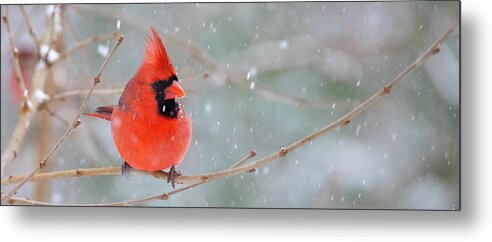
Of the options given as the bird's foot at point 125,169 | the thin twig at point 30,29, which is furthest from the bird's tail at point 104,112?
the thin twig at point 30,29

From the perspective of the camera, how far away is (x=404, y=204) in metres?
2.42

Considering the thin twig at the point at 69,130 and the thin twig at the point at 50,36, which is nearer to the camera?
the thin twig at the point at 69,130

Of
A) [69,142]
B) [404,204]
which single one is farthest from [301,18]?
[69,142]

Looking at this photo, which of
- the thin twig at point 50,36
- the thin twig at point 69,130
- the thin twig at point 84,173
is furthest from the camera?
the thin twig at point 50,36

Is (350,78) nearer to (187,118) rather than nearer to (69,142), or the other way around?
(187,118)

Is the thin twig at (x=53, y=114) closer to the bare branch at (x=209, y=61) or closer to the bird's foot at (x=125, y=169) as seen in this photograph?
the bird's foot at (x=125, y=169)

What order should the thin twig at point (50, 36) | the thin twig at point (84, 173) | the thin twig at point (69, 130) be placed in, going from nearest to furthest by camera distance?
1. the thin twig at point (69, 130)
2. the thin twig at point (84, 173)
3. the thin twig at point (50, 36)

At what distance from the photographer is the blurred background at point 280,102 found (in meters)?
2.40

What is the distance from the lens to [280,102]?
2.45 m

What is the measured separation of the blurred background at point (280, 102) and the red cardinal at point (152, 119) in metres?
0.05

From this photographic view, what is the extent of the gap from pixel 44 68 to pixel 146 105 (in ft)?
1.53

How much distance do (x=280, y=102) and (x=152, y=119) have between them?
18.1 inches

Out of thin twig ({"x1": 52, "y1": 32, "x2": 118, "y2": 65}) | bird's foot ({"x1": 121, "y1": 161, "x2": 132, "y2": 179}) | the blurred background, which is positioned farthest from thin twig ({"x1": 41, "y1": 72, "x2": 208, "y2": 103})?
bird's foot ({"x1": 121, "y1": 161, "x2": 132, "y2": 179})

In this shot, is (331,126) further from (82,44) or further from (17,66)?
(17,66)
